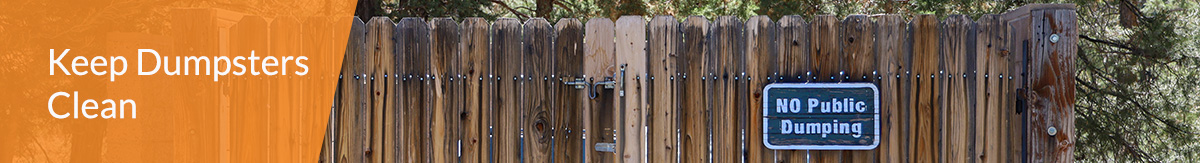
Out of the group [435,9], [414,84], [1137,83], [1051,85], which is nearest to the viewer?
[1051,85]

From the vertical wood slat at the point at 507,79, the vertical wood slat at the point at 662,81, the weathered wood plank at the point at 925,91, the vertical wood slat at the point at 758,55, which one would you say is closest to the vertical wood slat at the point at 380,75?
the vertical wood slat at the point at 507,79

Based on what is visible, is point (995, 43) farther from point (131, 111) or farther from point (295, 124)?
point (131, 111)

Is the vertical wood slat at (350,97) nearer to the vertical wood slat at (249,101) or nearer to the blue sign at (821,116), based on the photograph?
the vertical wood slat at (249,101)

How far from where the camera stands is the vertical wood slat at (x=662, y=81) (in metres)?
3.73

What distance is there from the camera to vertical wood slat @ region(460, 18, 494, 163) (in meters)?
3.75

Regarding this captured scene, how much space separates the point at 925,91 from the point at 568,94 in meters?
1.21

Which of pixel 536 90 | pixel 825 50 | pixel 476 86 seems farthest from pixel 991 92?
pixel 476 86

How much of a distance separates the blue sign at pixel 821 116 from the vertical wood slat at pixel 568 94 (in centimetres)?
63

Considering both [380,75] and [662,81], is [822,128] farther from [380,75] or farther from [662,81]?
[380,75]

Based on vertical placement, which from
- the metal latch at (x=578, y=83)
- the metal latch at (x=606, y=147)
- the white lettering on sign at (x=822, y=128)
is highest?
the metal latch at (x=578, y=83)

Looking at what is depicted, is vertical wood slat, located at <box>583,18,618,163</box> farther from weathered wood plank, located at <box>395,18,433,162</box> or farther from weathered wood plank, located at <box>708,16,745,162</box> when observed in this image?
weathered wood plank, located at <box>395,18,433,162</box>

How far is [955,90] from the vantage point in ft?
12.3

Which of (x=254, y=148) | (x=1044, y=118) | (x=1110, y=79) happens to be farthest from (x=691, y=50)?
(x=1110, y=79)

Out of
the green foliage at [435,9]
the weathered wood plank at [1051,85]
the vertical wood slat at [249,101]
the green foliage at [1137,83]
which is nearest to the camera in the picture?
the weathered wood plank at [1051,85]
